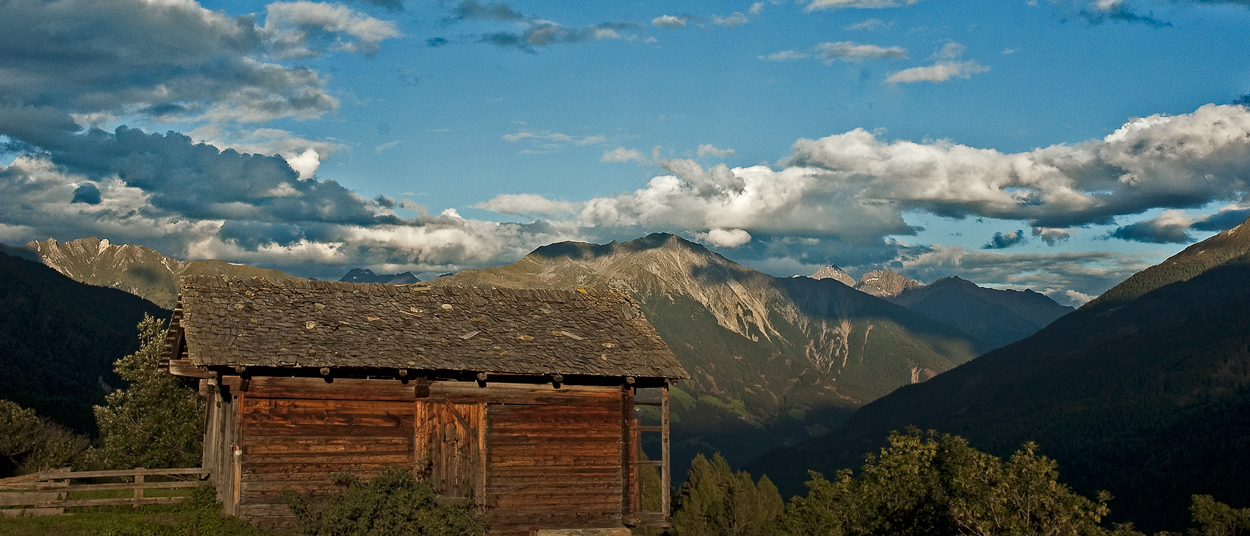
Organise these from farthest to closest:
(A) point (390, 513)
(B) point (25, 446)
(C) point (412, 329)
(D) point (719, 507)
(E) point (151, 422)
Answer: (D) point (719, 507) < (B) point (25, 446) < (E) point (151, 422) < (C) point (412, 329) < (A) point (390, 513)

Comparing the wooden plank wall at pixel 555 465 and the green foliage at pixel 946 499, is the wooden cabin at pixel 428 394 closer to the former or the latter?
the wooden plank wall at pixel 555 465

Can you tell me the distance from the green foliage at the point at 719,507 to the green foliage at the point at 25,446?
46.2m

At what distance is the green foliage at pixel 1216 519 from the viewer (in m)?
33.8

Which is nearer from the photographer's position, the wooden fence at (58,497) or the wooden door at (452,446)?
the wooden fence at (58,497)

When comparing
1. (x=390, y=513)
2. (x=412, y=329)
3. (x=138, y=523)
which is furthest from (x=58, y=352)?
(x=390, y=513)

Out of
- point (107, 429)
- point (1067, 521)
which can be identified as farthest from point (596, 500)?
point (107, 429)

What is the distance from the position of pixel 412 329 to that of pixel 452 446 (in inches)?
133

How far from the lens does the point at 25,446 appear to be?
39.0 meters

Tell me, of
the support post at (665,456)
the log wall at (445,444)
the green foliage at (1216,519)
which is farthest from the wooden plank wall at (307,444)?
the green foliage at (1216,519)

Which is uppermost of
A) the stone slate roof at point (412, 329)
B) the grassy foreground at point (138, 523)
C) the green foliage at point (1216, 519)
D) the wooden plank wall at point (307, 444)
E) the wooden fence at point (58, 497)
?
the stone slate roof at point (412, 329)

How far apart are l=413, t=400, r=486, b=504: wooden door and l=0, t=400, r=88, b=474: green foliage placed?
17.8 metres

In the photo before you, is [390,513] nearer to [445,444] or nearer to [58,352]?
[445,444]

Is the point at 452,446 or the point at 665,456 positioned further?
the point at 665,456

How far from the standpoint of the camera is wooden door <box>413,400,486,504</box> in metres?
26.4
